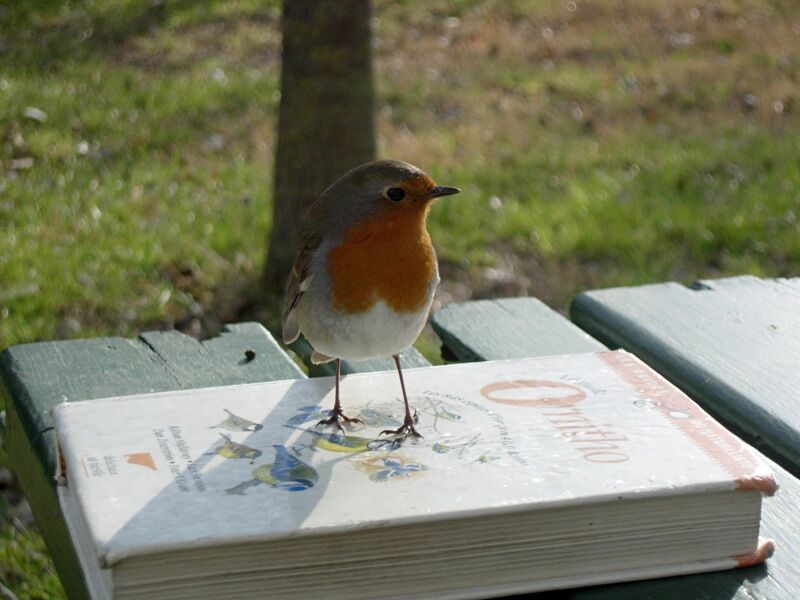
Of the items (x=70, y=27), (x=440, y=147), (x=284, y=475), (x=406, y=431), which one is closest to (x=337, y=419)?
(x=406, y=431)

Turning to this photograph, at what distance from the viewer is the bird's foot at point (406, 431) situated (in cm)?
161

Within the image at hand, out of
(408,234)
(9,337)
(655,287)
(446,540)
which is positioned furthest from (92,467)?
(9,337)

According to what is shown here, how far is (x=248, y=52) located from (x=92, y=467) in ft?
21.9

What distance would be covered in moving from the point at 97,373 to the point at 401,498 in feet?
2.74

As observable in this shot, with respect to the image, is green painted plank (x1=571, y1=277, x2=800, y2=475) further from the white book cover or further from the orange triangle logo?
the orange triangle logo

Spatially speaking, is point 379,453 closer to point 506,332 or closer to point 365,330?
point 365,330

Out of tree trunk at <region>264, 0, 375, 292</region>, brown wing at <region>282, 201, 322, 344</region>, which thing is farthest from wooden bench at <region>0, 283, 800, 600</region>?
tree trunk at <region>264, 0, 375, 292</region>

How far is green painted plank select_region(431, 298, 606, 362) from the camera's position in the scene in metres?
2.16

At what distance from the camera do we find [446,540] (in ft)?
4.53

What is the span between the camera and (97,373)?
2.06 m

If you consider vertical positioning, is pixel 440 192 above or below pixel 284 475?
Result: above

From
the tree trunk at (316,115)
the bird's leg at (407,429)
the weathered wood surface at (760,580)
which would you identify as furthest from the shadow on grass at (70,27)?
the weathered wood surface at (760,580)

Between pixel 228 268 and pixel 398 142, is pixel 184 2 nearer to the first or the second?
pixel 398 142

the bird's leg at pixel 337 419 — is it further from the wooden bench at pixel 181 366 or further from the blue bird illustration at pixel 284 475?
the wooden bench at pixel 181 366
